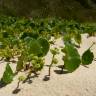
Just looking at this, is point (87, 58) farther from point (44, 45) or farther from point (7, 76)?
point (7, 76)

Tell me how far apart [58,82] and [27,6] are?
1072cm

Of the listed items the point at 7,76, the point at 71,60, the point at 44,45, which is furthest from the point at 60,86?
the point at 44,45

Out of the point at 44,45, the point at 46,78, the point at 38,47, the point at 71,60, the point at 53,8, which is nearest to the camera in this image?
the point at 46,78

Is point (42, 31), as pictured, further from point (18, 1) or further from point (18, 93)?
point (18, 1)

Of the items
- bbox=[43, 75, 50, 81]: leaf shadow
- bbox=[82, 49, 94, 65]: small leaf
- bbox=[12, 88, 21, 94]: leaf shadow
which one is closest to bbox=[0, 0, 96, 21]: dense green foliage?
bbox=[82, 49, 94, 65]: small leaf

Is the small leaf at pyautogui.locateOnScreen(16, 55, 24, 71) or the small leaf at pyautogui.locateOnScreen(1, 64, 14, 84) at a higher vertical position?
the small leaf at pyautogui.locateOnScreen(16, 55, 24, 71)

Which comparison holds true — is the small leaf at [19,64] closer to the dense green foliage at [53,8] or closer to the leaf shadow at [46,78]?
the leaf shadow at [46,78]

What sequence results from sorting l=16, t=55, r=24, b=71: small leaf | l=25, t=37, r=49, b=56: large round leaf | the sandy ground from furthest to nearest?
l=25, t=37, r=49, b=56: large round leaf → l=16, t=55, r=24, b=71: small leaf → the sandy ground

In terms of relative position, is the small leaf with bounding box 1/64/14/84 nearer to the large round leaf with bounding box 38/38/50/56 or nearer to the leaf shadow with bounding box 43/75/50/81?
the leaf shadow with bounding box 43/75/50/81

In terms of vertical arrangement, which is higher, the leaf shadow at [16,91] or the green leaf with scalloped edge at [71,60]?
the green leaf with scalloped edge at [71,60]

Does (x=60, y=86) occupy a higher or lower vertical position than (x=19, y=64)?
lower

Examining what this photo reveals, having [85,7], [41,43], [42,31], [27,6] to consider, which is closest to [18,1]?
[27,6]

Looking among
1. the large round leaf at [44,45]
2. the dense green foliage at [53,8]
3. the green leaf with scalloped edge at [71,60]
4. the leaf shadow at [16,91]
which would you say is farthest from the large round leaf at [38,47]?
the dense green foliage at [53,8]

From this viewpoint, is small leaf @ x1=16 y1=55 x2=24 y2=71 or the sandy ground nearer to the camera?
the sandy ground
